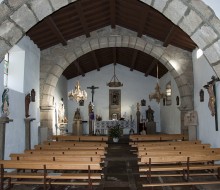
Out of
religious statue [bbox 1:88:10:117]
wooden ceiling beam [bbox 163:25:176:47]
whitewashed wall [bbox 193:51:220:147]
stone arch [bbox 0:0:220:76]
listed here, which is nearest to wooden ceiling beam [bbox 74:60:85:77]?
wooden ceiling beam [bbox 163:25:176:47]

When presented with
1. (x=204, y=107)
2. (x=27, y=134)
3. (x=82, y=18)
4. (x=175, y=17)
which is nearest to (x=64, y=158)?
(x=175, y=17)

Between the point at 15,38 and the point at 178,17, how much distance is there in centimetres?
248

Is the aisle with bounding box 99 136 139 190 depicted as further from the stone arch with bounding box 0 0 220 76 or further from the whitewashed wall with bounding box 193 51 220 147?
the stone arch with bounding box 0 0 220 76

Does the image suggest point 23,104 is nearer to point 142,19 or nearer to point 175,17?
point 142,19

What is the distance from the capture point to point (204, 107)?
8875mm

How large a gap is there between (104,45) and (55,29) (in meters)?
2.42

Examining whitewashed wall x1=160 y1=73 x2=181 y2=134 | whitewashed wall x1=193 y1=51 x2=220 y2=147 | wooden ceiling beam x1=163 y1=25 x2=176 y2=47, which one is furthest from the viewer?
whitewashed wall x1=160 y1=73 x2=181 y2=134

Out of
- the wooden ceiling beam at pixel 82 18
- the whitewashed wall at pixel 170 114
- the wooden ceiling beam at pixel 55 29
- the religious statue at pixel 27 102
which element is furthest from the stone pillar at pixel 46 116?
the whitewashed wall at pixel 170 114

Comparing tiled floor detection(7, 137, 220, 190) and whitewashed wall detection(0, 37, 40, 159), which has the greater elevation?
whitewashed wall detection(0, 37, 40, 159)

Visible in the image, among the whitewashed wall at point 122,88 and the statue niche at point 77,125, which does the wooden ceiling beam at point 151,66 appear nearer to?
the whitewashed wall at point 122,88

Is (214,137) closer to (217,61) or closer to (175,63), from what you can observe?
(175,63)

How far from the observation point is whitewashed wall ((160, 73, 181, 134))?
43.9 feet

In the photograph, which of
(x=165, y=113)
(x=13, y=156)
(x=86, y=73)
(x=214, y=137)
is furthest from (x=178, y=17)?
(x=86, y=73)

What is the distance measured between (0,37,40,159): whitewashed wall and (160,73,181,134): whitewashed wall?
6528mm
